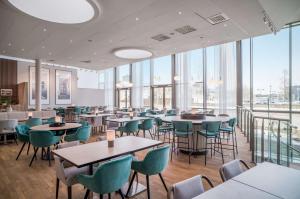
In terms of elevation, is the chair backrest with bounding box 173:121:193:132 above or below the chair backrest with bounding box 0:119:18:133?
above

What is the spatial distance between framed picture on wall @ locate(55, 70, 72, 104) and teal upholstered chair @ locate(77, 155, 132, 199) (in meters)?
12.5

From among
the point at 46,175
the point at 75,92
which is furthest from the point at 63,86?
the point at 46,175

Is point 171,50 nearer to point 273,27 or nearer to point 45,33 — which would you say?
point 273,27

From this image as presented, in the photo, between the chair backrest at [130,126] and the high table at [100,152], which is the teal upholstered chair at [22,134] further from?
the high table at [100,152]

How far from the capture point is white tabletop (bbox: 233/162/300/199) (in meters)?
1.27

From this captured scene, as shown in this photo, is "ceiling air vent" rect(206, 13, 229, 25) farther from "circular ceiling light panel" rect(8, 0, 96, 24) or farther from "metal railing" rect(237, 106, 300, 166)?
"circular ceiling light panel" rect(8, 0, 96, 24)

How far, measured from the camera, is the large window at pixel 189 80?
979cm

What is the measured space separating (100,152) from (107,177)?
1.52ft

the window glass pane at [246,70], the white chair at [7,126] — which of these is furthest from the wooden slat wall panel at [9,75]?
the window glass pane at [246,70]

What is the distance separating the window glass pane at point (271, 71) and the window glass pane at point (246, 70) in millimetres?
311

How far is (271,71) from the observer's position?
732cm

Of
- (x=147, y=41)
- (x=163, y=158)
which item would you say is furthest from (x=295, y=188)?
(x=147, y=41)

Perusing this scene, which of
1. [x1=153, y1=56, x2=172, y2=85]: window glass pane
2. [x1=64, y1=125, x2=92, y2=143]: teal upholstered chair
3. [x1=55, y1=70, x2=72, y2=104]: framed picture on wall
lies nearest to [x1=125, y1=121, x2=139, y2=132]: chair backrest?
[x1=64, y1=125, x2=92, y2=143]: teal upholstered chair

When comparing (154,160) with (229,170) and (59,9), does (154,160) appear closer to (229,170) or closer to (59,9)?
(229,170)
